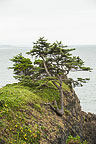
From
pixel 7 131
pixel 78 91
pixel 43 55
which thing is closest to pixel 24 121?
pixel 7 131

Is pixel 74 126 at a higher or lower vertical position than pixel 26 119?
lower

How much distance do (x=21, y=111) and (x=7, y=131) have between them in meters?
2.58

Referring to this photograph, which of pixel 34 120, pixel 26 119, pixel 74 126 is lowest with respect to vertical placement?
pixel 74 126

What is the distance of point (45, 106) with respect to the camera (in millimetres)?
15781

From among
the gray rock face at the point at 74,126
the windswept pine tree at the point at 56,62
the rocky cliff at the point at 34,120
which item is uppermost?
the windswept pine tree at the point at 56,62

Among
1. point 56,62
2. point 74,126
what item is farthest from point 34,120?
point 56,62

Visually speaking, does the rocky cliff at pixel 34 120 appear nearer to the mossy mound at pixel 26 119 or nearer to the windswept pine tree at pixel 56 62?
the mossy mound at pixel 26 119

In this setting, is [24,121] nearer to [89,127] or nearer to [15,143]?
[15,143]

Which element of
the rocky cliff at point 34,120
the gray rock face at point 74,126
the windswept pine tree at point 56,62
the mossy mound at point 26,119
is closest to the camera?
the mossy mound at point 26,119

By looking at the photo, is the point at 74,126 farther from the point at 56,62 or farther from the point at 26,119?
the point at 26,119

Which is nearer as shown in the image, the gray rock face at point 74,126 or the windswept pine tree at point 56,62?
the gray rock face at point 74,126

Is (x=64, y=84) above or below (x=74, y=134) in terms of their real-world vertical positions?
above

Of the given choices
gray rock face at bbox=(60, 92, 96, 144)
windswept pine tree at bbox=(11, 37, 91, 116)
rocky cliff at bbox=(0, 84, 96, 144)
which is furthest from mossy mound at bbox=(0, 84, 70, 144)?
windswept pine tree at bbox=(11, 37, 91, 116)

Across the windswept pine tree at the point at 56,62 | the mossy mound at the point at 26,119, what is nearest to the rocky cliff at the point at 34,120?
the mossy mound at the point at 26,119
